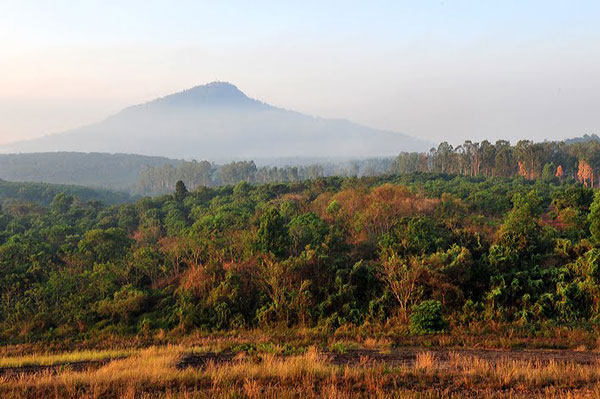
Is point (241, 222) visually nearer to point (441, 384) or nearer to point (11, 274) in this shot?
point (11, 274)

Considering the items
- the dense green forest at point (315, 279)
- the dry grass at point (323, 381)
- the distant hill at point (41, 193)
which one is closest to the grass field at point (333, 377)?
the dry grass at point (323, 381)

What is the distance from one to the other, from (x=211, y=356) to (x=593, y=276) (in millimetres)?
14948

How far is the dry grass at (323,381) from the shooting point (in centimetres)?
721

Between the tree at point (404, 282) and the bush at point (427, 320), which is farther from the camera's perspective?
the tree at point (404, 282)

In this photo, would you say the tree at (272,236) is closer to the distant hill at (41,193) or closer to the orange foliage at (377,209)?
the orange foliage at (377,209)

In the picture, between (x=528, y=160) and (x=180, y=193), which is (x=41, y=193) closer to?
(x=180, y=193)

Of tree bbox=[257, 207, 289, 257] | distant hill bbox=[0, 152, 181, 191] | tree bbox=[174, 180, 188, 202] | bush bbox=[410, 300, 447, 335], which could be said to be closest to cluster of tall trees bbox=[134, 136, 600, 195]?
tree bbox=[174, 180, 188, 202]

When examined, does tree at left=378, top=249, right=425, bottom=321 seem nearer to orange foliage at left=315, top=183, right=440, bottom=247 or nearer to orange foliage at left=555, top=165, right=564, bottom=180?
orange foliage at left=315, top=183, right=440, bottom=247

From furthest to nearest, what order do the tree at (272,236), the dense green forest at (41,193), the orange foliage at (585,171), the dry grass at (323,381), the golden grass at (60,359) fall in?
the dense green forest at (41,193), the orange foliage at (585,171), the tree at (272,236), the golden grass at (60,359), the dry grass at (323,381)

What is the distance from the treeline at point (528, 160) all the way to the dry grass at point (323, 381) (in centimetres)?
7541

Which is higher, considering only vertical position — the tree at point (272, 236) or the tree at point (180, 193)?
the tree at point (180, 193)

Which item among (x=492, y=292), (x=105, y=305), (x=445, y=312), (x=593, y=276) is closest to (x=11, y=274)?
(x=105, y=305)

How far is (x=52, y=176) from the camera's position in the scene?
166 meters

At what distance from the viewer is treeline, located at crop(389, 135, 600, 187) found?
75.4 m
